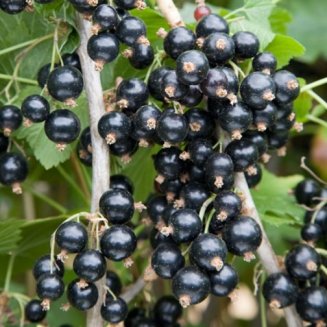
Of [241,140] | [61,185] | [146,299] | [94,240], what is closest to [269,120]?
[241,140]

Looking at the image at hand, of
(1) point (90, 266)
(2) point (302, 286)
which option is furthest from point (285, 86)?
(1) point (90, 266)

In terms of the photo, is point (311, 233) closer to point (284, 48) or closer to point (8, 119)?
point (284, 48)

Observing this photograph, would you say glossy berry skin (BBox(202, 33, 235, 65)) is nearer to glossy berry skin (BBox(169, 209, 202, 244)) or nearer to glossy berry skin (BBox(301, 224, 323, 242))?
glossy berry skin (BBox(169, 209, 202, 244))

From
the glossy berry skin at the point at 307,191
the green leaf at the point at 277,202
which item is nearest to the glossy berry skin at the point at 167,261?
the green leaf at the point at 277,202

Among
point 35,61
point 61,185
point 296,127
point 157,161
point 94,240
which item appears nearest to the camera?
point 94,240

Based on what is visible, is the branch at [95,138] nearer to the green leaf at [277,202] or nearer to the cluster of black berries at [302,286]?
the cluster of black berries at [302,286]

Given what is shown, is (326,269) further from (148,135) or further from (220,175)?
(148,135)

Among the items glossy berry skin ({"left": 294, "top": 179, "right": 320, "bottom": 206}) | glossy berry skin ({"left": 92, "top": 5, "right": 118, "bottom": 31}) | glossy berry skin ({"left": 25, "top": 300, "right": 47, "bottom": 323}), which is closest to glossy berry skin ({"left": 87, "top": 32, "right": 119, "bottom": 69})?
glossy berry skin ({"left": 92, "top": 5, "right": 118, "bottom": 31})
